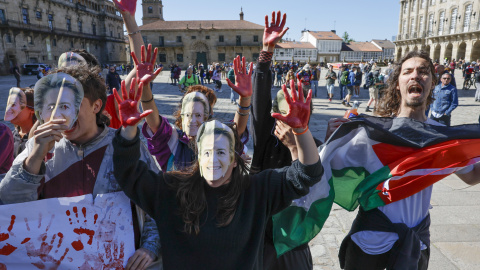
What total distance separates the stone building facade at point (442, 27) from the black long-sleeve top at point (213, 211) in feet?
125

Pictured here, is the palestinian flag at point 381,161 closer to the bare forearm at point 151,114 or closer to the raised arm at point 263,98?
the raised arm at point 263,98

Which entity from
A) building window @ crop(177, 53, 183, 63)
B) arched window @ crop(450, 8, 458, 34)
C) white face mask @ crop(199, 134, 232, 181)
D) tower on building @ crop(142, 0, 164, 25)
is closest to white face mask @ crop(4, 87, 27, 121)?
white face mask @ crop(199, 134, 232, 181)

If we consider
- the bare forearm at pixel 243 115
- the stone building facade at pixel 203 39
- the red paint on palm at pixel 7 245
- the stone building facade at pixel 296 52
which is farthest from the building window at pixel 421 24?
the red paint on palm at pixel 7 245

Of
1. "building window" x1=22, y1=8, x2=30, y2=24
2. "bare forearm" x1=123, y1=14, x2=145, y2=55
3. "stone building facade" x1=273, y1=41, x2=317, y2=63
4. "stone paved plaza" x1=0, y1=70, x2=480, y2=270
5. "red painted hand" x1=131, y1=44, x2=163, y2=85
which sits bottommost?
"stone paved plaza" x1=0, y1=70, x2=480, y2=270

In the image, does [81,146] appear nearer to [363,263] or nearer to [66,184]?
[66,184]

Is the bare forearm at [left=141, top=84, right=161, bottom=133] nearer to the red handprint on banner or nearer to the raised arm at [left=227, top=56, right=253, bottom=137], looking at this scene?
the raised arm at [left=227, top=56, right=253, bottom=137]

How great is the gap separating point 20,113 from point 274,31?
2.23 m

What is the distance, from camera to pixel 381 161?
2062 mm

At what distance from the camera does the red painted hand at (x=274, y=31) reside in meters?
2.21

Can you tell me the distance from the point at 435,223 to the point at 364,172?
236 cm

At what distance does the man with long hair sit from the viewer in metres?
1.93

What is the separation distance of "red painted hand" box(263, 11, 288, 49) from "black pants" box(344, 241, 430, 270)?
1540 millimetres

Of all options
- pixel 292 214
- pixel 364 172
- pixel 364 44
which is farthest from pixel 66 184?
pixel 364 44

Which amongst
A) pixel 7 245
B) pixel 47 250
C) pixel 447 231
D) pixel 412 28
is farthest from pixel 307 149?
pixel 412 28
